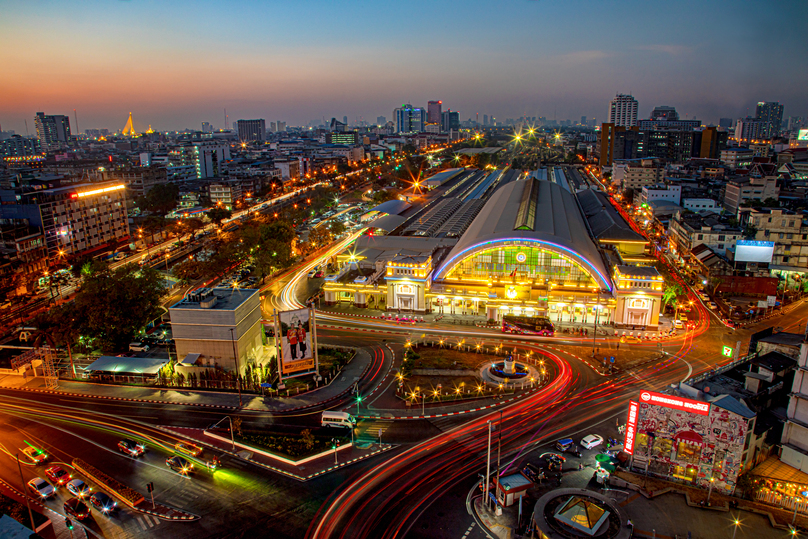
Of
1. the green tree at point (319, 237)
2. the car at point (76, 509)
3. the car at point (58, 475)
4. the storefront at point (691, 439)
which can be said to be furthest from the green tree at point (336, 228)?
the storefront at point (691, 439)

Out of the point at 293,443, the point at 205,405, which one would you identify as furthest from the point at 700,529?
the point at 205,405

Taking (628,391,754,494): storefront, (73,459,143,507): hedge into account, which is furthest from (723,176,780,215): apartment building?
(73,459,143,507): hedge

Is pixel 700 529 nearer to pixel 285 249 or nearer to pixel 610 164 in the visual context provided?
pixel 285 249

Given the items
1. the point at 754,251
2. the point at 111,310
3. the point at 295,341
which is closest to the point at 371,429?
the point at 295,341

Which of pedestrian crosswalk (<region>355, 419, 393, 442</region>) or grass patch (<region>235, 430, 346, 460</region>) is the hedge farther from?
pedestrian crosswalk (<region>355, 419, 393, 442</region>)

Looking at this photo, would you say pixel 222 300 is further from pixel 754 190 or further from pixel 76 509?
pixel 754 190

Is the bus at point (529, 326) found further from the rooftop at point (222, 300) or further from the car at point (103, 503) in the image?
the car at point (103, 503)
